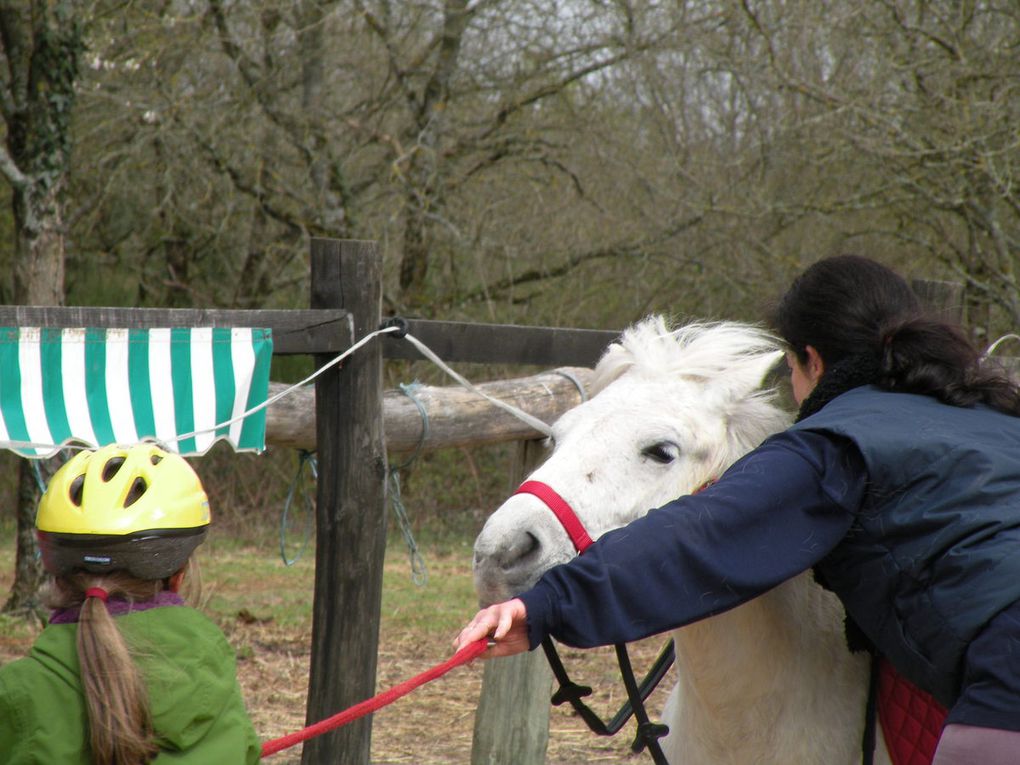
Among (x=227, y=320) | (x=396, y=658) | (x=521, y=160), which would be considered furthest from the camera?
(x=521, y=160)

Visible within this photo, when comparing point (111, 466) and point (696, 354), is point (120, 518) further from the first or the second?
point (696, 354)

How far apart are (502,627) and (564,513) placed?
442 millimetres

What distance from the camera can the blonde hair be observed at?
5.27ft

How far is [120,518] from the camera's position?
70.0 inches

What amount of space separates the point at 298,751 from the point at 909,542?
3.53 m

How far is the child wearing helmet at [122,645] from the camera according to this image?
162cm

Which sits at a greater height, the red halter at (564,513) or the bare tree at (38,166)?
the bare tree at (38,166)

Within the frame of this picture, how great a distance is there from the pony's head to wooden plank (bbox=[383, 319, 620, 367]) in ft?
3.51

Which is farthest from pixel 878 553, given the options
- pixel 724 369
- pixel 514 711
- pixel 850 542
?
pixel 514 711

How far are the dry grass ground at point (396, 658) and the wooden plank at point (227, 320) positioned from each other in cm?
218

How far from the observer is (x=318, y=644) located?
3.20m

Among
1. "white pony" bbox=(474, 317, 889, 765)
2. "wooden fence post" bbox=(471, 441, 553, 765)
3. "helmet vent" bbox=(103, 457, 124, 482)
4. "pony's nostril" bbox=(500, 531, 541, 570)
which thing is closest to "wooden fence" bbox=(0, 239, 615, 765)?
"wooden fence post" bbox=(471, 441, 553, 765)

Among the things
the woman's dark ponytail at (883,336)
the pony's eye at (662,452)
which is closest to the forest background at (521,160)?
the woman's dark ponytail at (883,336)

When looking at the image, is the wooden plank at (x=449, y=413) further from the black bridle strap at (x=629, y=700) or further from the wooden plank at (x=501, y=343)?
the black bridle strap at (x=629, y=700)
